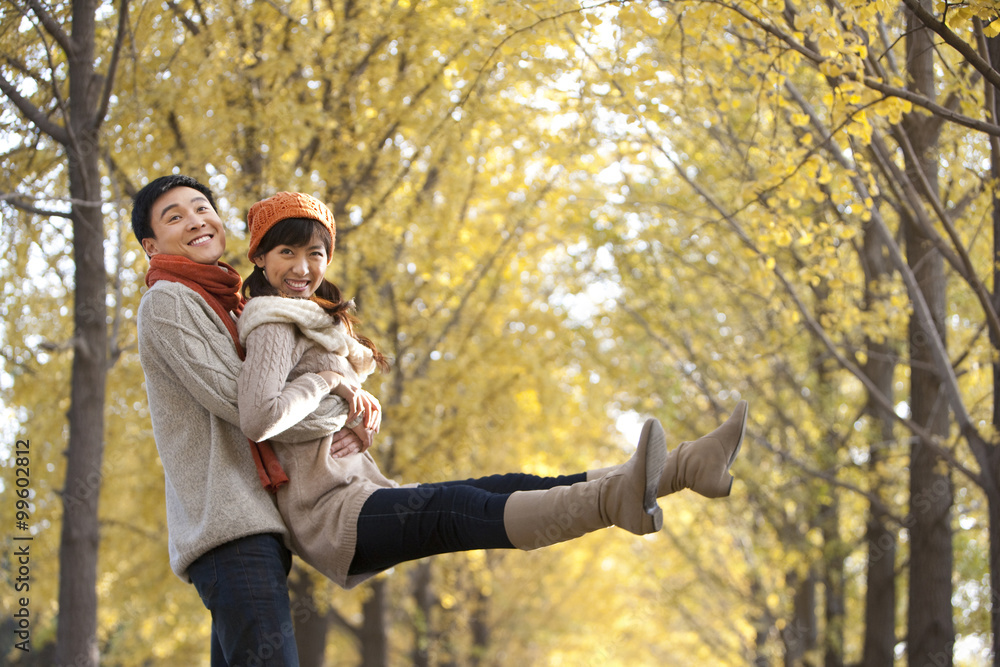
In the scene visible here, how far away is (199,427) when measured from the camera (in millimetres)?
2572

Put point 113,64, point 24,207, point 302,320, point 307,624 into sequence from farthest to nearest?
point 307,624, point 113,64, point 24,207, point 302,320

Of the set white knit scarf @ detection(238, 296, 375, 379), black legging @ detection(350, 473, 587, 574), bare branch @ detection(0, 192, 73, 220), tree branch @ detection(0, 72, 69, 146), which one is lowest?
black legging @ detection(350, 473, 587, 574)

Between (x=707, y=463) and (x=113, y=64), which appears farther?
(x=113, y=64)

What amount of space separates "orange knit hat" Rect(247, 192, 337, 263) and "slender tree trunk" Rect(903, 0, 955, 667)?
4.02 metres

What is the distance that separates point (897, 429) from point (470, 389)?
148 inches

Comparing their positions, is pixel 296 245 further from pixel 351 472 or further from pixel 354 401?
pixel 351 472

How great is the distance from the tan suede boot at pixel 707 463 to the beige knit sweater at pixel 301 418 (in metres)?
0.90

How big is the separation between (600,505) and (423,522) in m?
0.53

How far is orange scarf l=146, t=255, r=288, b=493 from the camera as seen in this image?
8.43 ft

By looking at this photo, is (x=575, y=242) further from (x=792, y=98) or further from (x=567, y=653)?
(x=567, y=653)

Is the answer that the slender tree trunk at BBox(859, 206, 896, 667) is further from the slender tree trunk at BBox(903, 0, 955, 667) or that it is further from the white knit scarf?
the white knit scarf

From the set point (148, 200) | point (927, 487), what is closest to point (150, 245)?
point (148, 200)

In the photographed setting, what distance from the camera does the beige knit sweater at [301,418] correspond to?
2395 mm

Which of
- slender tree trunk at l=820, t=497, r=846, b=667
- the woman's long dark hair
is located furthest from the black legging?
slender tree trunk at l=820, t=497, r=846, b=667
